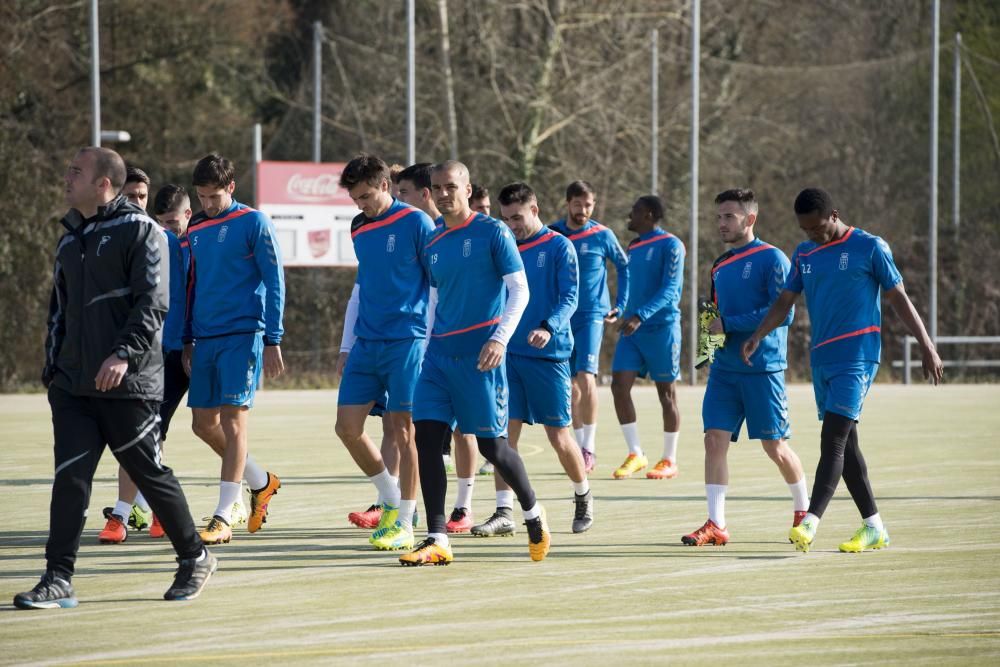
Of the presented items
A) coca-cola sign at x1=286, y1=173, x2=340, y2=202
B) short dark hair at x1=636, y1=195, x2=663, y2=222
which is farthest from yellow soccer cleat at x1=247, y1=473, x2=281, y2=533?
coca-cola sign at x1=286, y1=173, x2=340, y2=202

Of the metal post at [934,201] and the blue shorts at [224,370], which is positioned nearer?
the blue shorts at [224,370]

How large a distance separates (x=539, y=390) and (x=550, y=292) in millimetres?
702

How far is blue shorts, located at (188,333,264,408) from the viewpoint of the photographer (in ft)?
32.1

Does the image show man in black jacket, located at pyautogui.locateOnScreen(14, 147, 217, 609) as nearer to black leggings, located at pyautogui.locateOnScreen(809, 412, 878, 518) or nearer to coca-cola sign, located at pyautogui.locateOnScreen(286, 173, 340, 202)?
black leggings, located at pyautogui.locateOnScreen(809, 412, 878, 518)

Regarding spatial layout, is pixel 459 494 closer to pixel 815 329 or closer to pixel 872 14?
pixel 815 329

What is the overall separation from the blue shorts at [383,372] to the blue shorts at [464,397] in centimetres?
78

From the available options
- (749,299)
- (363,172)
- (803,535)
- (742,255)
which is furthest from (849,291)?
(363,172)

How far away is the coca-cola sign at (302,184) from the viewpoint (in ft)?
88.5

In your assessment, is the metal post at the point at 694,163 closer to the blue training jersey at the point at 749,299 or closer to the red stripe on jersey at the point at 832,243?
the blue training jersey at the point at 749,299

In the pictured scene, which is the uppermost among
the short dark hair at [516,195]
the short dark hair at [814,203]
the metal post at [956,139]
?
the metal post at [956,139]

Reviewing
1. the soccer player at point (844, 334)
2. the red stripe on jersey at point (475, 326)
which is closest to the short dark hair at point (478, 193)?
the red stripe on jersey at point (475, 326)

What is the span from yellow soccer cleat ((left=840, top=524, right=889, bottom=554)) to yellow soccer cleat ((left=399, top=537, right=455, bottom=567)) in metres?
2.40

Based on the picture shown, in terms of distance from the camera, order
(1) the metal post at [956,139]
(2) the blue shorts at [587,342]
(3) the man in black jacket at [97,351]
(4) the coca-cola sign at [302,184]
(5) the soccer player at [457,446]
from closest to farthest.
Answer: (3) the man in black jacket at [97,351] < (5) the soccer player at [457,446] < (2) the blue shorts at [587,342] < (4) the coca-cola sign at [302,184] < (1) the metal post at [956,139]

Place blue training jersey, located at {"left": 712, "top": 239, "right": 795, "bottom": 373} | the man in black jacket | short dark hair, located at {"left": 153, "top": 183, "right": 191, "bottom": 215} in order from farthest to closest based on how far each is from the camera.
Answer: short dark hair, located at {"left": 153, "top": 183, "right": 191, "bottom": 215}
blue training jersey, located at {"left": 712, "top": 239, "right": 795, "bottom": 373}
the man in black jacket
